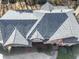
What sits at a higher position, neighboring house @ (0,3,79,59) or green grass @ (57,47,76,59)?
neighboring house @ (0,3,79,59)

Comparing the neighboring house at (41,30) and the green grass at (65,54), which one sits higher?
the neighboring house at (41,30)

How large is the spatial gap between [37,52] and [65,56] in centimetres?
67

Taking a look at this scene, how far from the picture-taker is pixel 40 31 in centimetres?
796

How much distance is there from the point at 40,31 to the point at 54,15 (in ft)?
1.89

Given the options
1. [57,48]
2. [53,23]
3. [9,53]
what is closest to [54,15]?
[53,23]

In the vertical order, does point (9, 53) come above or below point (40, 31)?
below

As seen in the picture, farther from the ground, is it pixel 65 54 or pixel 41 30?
pixel 41 30

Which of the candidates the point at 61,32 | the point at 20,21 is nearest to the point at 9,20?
the point at 20,21

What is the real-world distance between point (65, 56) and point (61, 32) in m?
0.58

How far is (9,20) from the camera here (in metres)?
8.23

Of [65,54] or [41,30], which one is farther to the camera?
[41,30]

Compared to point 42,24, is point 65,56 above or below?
below

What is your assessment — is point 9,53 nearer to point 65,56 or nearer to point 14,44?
point 14,44

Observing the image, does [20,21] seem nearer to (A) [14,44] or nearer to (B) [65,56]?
(A) [14,44]
